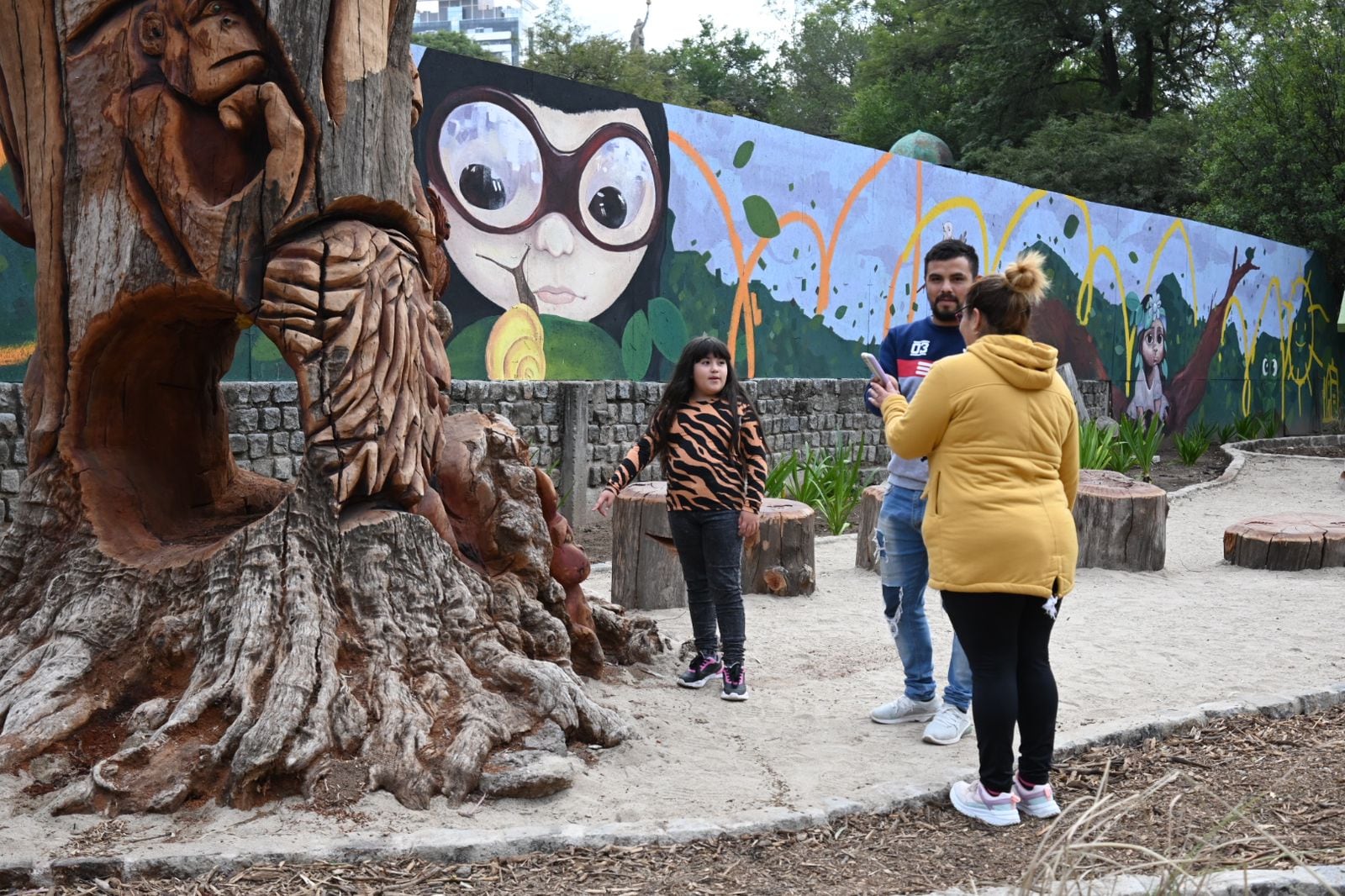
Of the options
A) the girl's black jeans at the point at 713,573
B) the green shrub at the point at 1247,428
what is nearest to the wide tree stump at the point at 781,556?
the girl's black jeans at the point at 713,573

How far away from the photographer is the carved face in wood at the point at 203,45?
3.30m

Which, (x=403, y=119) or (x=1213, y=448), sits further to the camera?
(x=1213, y=448)

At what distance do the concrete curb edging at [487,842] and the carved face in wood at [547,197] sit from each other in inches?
290

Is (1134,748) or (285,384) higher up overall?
(285,384)

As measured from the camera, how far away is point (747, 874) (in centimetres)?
286

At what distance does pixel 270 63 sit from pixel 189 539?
143 cm

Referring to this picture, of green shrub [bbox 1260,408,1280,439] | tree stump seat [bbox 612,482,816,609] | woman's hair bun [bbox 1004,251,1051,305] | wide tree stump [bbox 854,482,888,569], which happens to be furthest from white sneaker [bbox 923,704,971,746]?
green shrub [bbox 1260,408,1280,439]

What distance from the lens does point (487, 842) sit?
9.33 feet

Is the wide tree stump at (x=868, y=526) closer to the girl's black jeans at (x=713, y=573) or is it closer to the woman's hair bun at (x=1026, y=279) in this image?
the girl's black jeans at (x=713, y=573)

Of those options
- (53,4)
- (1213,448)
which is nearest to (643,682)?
(53,4)

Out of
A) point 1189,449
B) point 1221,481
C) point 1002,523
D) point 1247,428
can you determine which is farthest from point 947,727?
point 1247,428

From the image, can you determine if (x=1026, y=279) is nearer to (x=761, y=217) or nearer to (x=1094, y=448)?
(x=1094, y=448)

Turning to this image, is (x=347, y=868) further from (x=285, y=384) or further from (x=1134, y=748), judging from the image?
(x=285, y=384)

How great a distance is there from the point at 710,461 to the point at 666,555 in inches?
74.1
